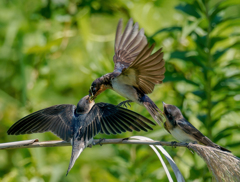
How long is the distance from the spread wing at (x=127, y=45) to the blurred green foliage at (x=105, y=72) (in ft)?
0.47

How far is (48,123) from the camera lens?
2.28m

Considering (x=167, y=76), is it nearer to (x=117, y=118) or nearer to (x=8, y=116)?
(x=117, y=118)

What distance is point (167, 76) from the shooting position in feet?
9.34

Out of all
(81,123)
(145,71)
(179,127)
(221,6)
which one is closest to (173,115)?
(179,127)

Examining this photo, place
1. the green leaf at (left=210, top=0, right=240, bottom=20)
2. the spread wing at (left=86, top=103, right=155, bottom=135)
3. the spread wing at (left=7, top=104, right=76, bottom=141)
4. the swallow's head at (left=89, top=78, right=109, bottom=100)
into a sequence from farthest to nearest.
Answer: the green leaf at (left=210, top=0, right=240, bottom=20), the swallow's head at (left=89, top=78, right=109, bottom=100), the spread wing at (left=7, top=104, right=76, bottom=141), the spread wing at (left=86, top=103, right=155, bottom=135)

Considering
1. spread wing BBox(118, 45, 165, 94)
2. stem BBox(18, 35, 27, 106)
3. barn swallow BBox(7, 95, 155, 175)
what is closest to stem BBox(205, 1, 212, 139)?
spread wing BBox(118, 45, 165, 94)

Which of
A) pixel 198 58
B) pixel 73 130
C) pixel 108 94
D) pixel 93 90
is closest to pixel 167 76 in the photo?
pixel 198 58

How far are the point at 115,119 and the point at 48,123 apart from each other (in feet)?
1.52

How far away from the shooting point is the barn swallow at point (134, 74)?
1.84m

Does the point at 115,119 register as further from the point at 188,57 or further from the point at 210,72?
the point at 210,72

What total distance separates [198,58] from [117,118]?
99cm

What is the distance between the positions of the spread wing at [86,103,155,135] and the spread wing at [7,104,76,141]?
19 cm

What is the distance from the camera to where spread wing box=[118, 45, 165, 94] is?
1794 millimetres

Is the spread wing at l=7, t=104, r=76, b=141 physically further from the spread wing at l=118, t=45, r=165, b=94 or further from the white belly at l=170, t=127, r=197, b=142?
the white belly at l=170, t=127, r=197, b=142
